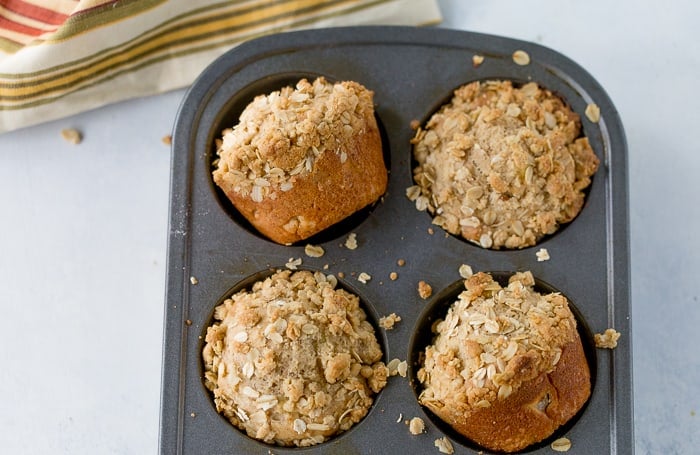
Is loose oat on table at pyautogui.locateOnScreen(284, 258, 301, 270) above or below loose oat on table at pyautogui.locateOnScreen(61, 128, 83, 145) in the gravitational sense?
below

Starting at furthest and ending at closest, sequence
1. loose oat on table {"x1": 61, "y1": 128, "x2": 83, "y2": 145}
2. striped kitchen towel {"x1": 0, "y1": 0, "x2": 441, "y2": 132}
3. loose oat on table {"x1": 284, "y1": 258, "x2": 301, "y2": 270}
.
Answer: loose oat on table {"x1": 61, "y1": 128, "x2": 83, "y2": 145}
striped kitchen towel {"x1": 0, "y1": 0, "x2": 441, "y2": 132}
loose oat on table {"x1": 284, "y1": 258, "x2": 301, "y2": 270}

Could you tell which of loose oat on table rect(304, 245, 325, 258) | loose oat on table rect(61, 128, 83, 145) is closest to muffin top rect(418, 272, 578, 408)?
loose oat on table rect(304, 245, 325, 258)

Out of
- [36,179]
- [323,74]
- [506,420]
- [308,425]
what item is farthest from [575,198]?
[36,179]

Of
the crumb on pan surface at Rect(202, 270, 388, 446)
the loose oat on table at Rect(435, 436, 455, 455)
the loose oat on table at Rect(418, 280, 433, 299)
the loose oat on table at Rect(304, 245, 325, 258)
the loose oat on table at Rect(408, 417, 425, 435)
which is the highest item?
the loose oat on table at Rect(304, 245, 325, 258)

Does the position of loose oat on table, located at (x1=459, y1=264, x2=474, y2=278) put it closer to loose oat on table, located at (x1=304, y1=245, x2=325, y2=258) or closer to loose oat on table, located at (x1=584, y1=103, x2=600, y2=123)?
loose oat on table, located at (x1=304, y1=245, x2=325, y2=258)

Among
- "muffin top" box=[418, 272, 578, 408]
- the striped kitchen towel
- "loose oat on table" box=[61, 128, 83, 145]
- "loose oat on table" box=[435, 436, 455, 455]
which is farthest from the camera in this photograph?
"loose oat on table" box=[61, 128, 83, 145]

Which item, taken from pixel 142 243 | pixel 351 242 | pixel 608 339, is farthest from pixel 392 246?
pixel 142 243

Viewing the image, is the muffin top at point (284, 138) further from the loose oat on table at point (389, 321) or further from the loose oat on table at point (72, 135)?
the loose oat on table at point (72, 135)

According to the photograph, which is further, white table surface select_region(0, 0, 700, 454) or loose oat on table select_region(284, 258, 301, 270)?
white table surface select_region(0, 0, 700, 454)
